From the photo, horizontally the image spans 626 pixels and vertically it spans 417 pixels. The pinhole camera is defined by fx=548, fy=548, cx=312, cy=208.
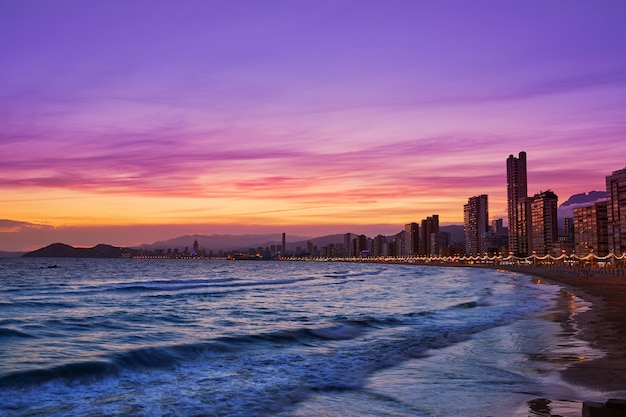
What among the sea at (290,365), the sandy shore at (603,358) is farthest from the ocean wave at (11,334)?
the sandy shore at (603,358)

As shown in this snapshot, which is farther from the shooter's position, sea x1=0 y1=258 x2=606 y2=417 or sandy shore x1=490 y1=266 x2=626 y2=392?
sandy shore x1=490 y1=266 x2=626 y2=392

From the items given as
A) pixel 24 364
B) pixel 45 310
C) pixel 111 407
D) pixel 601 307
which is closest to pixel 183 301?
pixel 45 310

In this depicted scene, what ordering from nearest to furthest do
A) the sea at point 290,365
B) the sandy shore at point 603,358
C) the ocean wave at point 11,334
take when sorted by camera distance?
the sea at point 290,365
the sandy shore at point 603,358
the ocean wave at point 11,334

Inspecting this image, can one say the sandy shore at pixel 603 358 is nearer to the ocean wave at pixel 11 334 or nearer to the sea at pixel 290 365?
the sea at pixel 290 365

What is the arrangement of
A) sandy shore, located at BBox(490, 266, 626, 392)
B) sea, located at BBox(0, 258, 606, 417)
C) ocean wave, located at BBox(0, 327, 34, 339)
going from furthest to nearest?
ocean wave, located at BBox(0, 327, 34, 339) → sandy shore, located at BBox(490, 266, 626, 392) → sea, located at BBox(0, 258, 606, 417)

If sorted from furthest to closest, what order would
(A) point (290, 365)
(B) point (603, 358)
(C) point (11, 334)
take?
(C) point (11, 334), (A) point (290, 365), (B) point (603, 358)

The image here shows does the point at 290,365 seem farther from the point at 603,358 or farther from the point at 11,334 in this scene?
the point at 11,334

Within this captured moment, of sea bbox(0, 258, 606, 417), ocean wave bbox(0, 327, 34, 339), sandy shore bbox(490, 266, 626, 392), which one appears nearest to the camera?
sea bbox(0, 258, 606, 417)

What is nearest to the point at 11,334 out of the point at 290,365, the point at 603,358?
the point at 290,365

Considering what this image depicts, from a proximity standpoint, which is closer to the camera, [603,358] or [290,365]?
[603,358]

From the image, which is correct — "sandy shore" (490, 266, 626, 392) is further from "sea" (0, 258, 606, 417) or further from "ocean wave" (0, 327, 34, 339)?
"ocean wave" (0, 327, 34, 339)

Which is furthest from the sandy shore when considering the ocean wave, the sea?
the ocean wave

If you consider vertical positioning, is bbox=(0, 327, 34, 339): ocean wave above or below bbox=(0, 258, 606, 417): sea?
below

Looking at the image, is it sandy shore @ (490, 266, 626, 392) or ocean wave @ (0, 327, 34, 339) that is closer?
sandy shore @ (490, 266, 626, 392)
